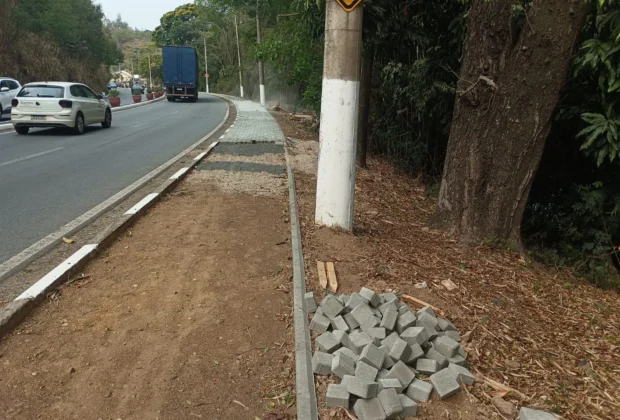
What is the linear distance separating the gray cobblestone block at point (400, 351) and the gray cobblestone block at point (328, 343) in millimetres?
362

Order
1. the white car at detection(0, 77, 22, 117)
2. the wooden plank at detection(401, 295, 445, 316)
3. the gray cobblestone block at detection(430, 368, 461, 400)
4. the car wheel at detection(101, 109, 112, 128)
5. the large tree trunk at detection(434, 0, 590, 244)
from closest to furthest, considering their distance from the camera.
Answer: the gray cobblestone block at detection(430, 368, 461, 400) → the wooden plank at detection(401, 295, 445, 316) → the large tree trunk at detection(434, 0, 590, 244) → the car wheel at detection(101, 109, 112, 128) → the white car at detection(0, 77, 22, 117)

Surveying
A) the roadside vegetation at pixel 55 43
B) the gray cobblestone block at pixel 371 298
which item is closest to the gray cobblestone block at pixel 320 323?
the gray cobblestone block at pixel 371 298

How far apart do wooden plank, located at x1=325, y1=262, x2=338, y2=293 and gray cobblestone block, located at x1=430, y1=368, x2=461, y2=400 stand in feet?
4.46

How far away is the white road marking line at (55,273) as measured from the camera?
3.89 meters

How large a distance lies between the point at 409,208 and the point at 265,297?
4746 millimetres

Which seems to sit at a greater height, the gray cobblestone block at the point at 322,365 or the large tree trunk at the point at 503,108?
the large tree trunk at the point at 503,108

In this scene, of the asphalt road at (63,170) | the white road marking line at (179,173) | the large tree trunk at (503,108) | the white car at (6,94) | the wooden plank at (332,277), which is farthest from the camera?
the white car at (6,94)

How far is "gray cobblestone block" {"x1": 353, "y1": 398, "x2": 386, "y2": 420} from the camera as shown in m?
2.61

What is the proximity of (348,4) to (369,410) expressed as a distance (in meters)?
3.95

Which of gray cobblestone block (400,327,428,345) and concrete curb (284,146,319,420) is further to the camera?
gray cobblestone block (400,327,428,345)

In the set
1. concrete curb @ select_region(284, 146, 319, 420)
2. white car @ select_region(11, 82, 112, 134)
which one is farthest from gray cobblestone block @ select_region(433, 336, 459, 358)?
white car @ select_region(11, 82, 112, 134)

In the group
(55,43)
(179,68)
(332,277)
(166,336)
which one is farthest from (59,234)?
(55,43)

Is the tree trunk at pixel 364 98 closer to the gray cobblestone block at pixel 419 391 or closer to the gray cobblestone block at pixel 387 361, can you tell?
the gray cobblestone block at pixel 387 361

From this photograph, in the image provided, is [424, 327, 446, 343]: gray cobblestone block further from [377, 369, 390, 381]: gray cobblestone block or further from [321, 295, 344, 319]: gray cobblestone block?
[321, 295, 344, 319]: gray cobblestone block
